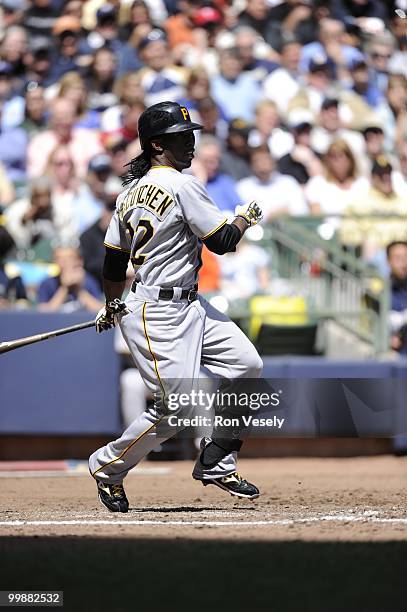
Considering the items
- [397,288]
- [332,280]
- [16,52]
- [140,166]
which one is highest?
[16,52]

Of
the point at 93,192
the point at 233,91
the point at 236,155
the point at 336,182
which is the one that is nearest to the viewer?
the point at 93,192

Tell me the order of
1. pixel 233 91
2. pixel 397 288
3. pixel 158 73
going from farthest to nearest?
pixel 233 91 → pixel 158 73 → pixel 397 288

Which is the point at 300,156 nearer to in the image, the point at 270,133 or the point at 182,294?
the point at 270,133

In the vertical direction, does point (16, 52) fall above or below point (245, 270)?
above

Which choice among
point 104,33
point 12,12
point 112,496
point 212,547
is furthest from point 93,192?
point 212,547

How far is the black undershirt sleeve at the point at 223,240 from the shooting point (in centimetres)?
594

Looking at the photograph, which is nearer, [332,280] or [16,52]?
[332,280]

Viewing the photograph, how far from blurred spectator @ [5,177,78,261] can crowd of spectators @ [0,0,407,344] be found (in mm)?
15

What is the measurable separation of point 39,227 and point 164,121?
5270 mm

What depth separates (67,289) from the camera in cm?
1069

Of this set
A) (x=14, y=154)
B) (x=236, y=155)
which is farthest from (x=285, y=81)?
(x=14, y=154)

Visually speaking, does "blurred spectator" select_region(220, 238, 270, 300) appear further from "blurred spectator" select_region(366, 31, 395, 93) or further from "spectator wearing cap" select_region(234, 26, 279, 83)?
"blurred spectator" select_region(366, 31, 395, 93)

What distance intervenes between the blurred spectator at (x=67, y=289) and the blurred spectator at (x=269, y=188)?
2099 millimetres

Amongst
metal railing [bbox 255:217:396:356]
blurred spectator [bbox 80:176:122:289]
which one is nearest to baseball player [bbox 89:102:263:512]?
blurred spectator [bbox 80:176:122:289]
